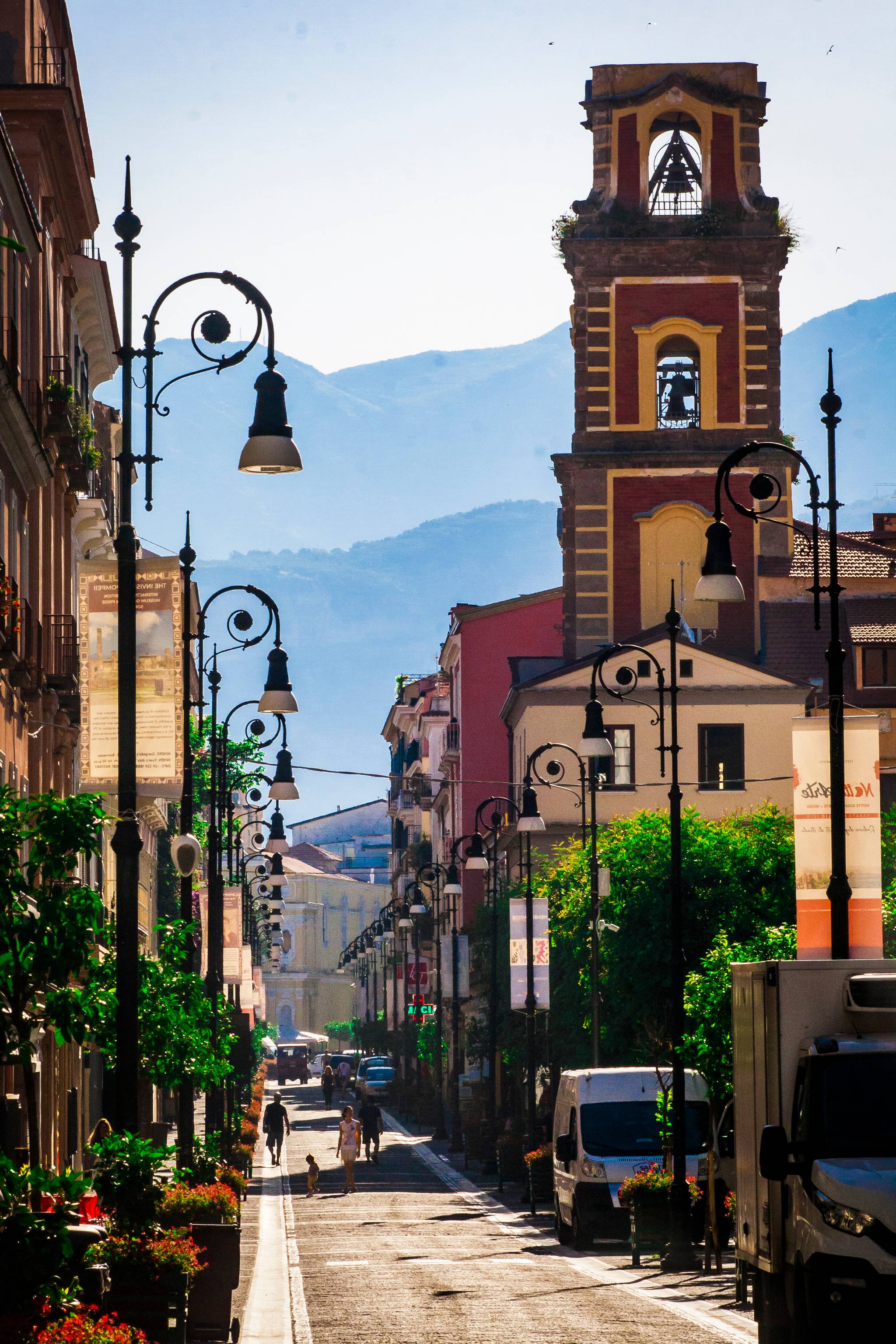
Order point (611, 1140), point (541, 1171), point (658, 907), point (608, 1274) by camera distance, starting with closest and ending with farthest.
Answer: point (608, 1274) → point (611, 1140) → point (541, 1171) → point (658, 907)

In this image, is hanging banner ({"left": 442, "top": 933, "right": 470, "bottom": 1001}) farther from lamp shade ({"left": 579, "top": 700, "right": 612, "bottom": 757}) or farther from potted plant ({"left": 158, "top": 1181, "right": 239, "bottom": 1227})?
potted plant ({"left": 158, "top": 1181, "right": 239, "bottom": 1227})

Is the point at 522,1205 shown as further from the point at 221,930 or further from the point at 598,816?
the point at 598,816

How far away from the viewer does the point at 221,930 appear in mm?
42062

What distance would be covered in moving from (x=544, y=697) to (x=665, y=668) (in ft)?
15.6

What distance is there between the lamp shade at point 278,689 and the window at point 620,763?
38.7 metres

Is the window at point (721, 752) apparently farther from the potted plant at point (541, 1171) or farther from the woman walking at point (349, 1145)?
the potted plant at point (541, 1171)

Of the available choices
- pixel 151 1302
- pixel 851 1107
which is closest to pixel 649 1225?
pixel 151 1302

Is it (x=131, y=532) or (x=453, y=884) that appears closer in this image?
(x=131, y=532)

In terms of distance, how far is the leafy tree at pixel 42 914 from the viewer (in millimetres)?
12578

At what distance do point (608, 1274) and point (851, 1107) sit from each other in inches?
520

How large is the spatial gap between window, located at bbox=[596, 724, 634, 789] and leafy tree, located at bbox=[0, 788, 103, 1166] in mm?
50954

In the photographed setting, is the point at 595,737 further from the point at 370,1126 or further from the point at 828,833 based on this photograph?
the point at 370,1126

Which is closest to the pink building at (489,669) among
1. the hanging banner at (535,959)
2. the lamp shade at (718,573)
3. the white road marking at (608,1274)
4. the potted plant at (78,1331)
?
the white road marking at (608,1274)

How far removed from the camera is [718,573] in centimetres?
2455
